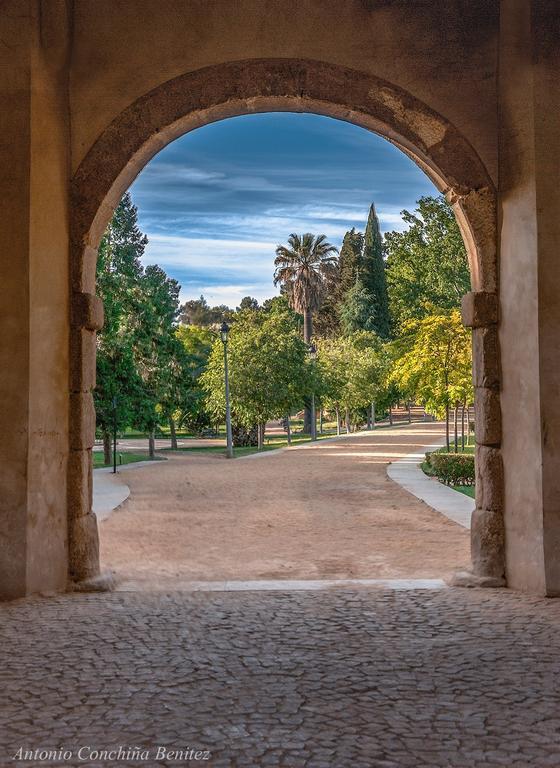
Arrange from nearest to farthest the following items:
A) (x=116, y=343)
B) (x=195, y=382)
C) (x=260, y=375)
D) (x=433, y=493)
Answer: (x=433, y=493)
(x=116, y=343)
(x=260, y=375)
(x=195, y=382)

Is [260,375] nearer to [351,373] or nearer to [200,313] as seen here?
[351,373]

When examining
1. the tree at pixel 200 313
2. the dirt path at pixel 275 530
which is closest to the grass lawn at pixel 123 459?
the dirt path at pixel 275 530

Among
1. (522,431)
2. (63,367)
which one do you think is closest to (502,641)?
(522,431)

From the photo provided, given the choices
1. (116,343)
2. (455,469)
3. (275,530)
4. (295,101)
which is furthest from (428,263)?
(295,101)

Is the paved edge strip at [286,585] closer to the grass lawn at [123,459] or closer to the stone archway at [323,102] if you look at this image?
the stone archway at [323,102]

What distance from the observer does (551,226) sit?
5055 mm

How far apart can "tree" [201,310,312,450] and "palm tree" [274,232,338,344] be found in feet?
68.6

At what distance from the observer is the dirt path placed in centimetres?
652

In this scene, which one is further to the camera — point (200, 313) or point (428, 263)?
point (200, 313)

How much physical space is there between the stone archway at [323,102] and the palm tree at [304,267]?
41.8 meters

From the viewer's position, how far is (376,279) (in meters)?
50.8

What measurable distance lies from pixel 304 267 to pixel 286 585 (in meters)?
43.8

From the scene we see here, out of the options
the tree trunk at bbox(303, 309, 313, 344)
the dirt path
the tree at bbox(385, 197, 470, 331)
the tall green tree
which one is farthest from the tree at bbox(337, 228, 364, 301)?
the dirt path

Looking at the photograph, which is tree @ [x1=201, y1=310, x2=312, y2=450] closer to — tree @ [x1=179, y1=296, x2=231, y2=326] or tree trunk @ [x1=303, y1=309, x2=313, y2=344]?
tree trunk @ [x1=303, y1=309, x2=313, y2=344]
